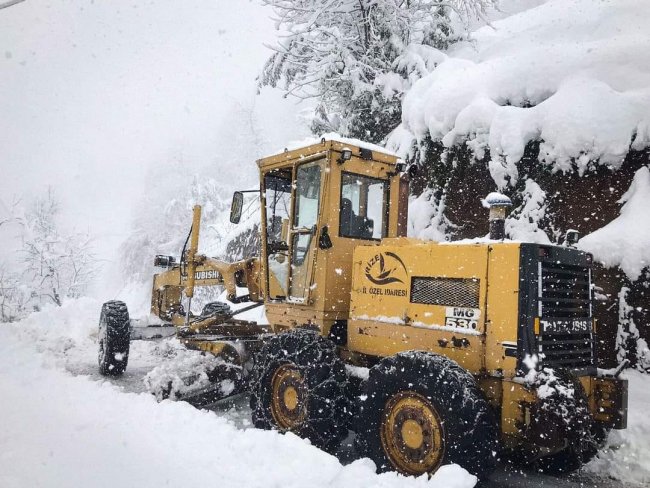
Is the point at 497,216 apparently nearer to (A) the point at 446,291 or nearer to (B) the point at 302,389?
(A) the point at 446,291

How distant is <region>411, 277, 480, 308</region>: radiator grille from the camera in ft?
13.4

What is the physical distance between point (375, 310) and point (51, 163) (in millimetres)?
168051

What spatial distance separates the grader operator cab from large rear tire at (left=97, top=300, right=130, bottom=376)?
1.81 m

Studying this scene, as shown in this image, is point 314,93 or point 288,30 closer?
point 288,30

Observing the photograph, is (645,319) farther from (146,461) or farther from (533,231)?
(146,461)

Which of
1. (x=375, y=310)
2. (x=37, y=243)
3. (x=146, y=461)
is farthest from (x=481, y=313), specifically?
(x=37, y=243)

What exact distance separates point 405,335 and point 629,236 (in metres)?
3.87

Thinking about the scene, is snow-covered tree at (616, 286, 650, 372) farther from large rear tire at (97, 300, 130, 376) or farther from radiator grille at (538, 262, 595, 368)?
large rear tire at (97, 300, 130, 376)

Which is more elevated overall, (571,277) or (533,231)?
(533,231)

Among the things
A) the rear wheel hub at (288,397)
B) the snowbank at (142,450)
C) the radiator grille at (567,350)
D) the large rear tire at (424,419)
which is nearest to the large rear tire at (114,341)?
the snowbank at (142,450)

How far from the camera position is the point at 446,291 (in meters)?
4.27

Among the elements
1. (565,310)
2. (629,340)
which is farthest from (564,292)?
(629,340)

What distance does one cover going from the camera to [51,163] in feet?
489

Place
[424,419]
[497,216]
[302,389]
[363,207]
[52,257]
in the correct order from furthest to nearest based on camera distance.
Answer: [52,257] → [363,207] → [302,389] → [497,216] → [424,419]
